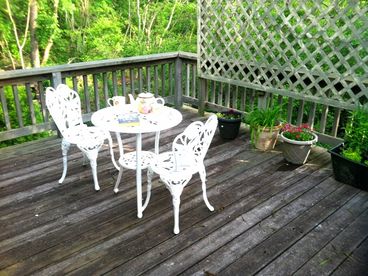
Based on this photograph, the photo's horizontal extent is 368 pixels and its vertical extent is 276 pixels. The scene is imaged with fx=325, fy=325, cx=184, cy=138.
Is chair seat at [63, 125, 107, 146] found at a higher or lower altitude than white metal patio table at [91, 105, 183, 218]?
lower

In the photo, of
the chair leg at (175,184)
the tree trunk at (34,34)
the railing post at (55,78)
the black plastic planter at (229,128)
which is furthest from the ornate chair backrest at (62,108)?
the tree trunk at (34,34)

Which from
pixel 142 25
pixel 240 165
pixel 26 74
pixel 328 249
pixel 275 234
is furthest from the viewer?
pixel 142 25

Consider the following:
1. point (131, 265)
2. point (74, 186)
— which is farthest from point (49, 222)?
point (131, 265)

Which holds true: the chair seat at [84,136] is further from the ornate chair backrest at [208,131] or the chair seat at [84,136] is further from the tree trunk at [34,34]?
the tree trunk at [34,34]

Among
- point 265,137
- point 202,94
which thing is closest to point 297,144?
point 265,137

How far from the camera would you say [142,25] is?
10.8 metres

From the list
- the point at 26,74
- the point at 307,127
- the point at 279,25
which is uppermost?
the point at 279,25

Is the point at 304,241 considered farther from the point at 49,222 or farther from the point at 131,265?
the point at 49,222

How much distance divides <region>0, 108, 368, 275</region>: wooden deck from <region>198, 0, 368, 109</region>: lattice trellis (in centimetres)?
87

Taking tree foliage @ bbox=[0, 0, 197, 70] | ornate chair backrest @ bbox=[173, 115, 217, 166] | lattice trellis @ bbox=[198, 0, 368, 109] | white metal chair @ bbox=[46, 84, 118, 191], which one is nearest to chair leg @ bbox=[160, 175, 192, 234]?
ornate chair backrest @ bbox=[173, 115, 217, 166]

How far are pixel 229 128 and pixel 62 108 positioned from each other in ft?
6.10

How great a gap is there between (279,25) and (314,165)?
1531mm

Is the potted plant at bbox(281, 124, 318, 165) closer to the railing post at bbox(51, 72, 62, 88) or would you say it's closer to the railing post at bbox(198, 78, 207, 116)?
the railing post at bbox(198, 78, 207, 116)

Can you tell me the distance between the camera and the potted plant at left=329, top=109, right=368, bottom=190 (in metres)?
2.76
